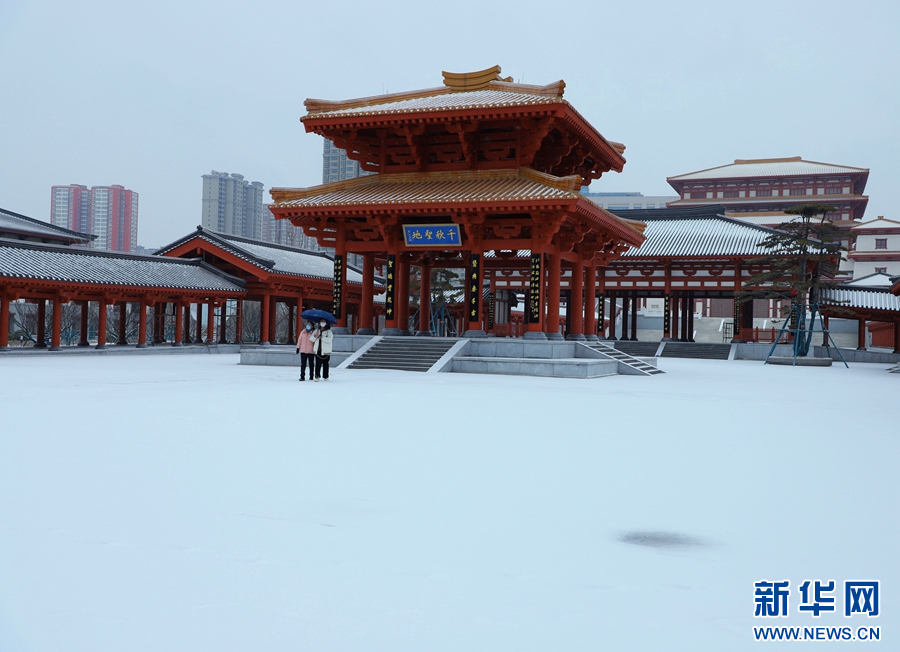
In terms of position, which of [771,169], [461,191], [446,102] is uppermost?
[771,169]

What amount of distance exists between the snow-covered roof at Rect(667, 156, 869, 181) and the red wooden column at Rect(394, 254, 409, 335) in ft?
161

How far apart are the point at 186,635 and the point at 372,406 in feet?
26.8

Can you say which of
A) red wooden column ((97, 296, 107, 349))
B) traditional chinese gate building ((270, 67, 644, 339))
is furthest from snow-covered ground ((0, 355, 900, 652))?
red wooden column ((97, 296, 107, 349))

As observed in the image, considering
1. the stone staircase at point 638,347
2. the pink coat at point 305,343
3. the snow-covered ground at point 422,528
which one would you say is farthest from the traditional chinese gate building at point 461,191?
the snow-covered ground at point 422,528

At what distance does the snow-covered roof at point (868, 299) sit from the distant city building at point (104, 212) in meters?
98.5

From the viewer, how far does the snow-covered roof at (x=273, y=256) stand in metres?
34.3

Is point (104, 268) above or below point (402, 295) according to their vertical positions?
above

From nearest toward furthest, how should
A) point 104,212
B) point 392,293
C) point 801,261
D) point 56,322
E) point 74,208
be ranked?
1. point 392,293
2. point 56,322
3. point 801,261
4. point 104,212
5. point 74,208

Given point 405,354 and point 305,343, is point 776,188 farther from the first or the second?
point 305,343

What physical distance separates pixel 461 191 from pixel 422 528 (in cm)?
1769

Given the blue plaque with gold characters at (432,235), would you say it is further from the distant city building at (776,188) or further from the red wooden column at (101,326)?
the distant city building at (776,188)

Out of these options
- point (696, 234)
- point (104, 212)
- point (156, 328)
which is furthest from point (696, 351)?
point (104, 212)

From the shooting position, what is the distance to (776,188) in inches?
2554

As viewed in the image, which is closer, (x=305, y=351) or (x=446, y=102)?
(x=305, y=351)
